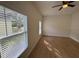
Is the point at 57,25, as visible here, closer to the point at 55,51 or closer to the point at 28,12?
the point at 55,51

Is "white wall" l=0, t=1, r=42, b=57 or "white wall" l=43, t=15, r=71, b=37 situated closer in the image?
"white wall" l=0, t=1, r=42, b=57

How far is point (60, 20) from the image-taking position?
859 centimetres

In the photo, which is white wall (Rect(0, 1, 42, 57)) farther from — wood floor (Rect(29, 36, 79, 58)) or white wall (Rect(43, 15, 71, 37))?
white wall (Rect(43, 15, 71, 37))

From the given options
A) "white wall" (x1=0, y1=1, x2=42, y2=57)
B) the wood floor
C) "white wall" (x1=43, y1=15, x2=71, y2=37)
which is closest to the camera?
"white wall" (x1=0, y1=1, x2=42, y2=57)

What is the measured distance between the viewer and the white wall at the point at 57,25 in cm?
838

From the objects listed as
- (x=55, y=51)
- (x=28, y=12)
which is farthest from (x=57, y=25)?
(x=28, y=12)

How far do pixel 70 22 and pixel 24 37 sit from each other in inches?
252

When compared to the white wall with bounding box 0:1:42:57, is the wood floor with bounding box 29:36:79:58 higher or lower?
lower

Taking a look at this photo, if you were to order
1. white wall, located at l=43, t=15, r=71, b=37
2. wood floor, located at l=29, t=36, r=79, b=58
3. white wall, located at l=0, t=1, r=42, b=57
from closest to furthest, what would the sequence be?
white wall, located at l=0, t=1, r=42, b=57 < wood floor, located at l=29, t=36, r=79, b=58 < white wall, located at l=43, t=15, r=71, b=37

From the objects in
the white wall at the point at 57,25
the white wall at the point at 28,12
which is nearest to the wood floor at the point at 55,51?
the white wall at the point at 28,12

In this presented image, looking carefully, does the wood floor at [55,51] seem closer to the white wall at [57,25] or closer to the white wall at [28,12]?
the white wall at [28,12]

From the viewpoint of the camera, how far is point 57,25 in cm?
875

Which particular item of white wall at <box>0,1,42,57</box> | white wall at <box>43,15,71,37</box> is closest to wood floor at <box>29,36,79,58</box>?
white wall at <box>0,1,42,57</box>

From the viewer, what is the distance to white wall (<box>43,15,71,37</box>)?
330 inches
